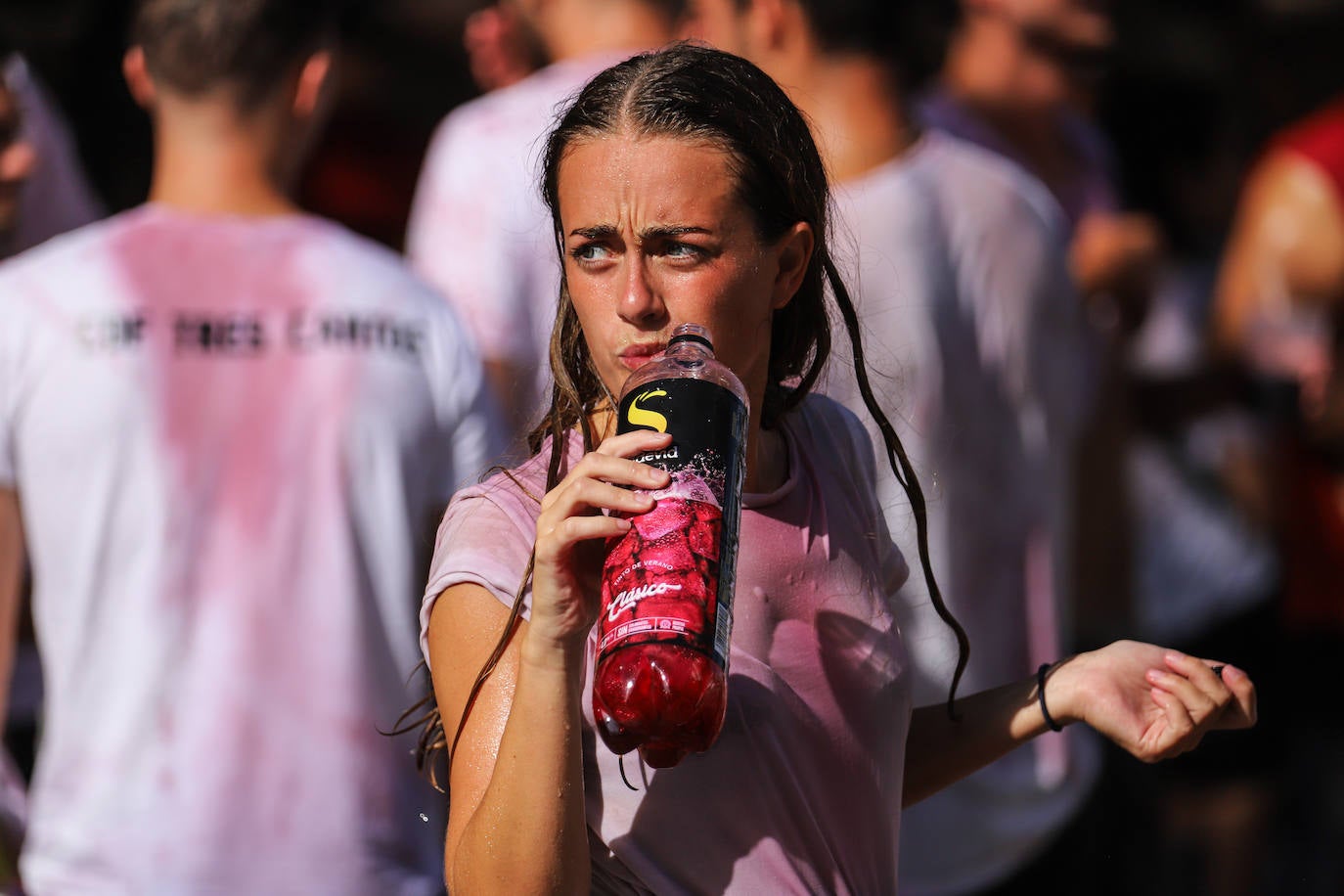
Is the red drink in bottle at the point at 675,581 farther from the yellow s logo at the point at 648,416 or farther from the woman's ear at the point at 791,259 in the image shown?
the woman's ear at the point at 791,259

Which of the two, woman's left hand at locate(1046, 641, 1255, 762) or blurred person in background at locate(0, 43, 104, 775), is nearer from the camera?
woman's left hand at locate(1046, 641, 1255, 762)

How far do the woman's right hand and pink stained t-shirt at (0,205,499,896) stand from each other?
1602mm

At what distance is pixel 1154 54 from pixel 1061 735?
372cm

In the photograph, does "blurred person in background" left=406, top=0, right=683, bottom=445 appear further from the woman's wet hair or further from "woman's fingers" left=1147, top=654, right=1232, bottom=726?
"woman's fingers" left=1147, top=654, right=1232, bottom=726

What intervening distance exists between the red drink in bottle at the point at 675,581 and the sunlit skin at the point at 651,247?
0.50 ft

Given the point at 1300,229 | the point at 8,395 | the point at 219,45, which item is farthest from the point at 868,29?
the point at 8,395

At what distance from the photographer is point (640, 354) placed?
1.89 m

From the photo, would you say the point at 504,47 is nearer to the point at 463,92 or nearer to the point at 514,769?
the point at 463,92

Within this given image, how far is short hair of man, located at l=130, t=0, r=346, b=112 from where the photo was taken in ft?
11.5

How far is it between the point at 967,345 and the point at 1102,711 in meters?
1.81

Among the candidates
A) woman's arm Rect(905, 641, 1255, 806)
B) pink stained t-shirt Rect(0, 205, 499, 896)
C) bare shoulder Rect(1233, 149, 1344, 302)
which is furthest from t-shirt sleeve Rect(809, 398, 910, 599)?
bare shoulder Rect(1233, 149, 1344, 302)

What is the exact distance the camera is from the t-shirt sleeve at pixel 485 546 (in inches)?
73.2

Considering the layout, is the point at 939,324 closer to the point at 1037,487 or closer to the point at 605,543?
the point at 1037,487

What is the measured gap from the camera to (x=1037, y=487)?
3.94 m
